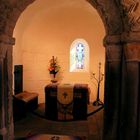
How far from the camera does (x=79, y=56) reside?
7.39 m

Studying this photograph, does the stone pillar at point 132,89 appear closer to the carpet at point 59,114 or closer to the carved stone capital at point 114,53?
the carved stone capital at point 114,53

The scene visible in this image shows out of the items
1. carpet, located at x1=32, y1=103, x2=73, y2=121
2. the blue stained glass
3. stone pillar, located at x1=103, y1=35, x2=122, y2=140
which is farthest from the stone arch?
the blue stained glass

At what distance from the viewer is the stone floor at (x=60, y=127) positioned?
13.9 ft

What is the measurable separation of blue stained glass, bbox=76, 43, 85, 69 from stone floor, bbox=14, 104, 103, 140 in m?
2.16

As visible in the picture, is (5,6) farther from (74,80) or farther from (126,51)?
(74,80)

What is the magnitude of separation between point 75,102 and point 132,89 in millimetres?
3072

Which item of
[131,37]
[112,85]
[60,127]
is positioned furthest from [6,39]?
[60,127]

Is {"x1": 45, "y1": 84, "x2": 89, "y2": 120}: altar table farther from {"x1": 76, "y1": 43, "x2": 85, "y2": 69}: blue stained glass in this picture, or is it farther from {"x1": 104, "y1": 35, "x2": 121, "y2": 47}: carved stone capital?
{"x1": 104, "y1": 35, "x2": 121, "y2": 47}: carved stone capital

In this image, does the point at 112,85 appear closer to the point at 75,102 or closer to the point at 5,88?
the point at 5,88

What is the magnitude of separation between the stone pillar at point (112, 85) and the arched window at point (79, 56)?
178 inches

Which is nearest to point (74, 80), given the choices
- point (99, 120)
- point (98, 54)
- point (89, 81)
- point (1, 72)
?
point (89, 81)

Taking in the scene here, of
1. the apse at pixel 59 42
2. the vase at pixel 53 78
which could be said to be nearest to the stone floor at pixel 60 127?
the vase at pixel 53 78

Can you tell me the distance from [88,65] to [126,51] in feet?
15.5

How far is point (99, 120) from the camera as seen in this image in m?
5.23
